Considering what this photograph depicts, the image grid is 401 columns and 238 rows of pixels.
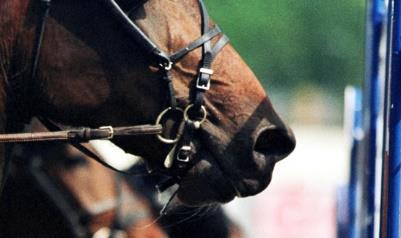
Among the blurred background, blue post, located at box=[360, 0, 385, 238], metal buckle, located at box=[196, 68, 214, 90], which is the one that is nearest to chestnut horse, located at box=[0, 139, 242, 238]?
blue post, located at box=[360, 0, 385, 238]

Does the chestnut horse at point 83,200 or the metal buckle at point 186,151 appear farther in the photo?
the chestnut horse at point 83,200

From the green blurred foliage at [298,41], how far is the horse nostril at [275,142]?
19.7 metres

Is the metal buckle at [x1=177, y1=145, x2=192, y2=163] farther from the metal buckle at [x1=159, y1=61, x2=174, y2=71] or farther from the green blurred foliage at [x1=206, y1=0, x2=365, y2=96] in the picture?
the green blurred foliage at [x1=206, y1=0, x2=365, y2=96]

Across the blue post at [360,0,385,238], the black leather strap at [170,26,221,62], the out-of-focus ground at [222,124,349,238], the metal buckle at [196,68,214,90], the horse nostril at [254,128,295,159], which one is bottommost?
the out-of-focus ground at [222,124,349,238]

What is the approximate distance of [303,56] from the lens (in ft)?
79.2

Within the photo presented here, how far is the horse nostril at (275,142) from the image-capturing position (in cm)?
367

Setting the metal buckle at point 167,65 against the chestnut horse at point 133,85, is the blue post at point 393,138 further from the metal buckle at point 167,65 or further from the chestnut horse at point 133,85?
the metal buckle at point 167,65

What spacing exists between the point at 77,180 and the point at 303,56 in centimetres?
1863

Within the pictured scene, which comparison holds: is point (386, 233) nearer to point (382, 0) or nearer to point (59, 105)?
point (59, 105)

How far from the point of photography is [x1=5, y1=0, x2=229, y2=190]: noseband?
11.9 ft

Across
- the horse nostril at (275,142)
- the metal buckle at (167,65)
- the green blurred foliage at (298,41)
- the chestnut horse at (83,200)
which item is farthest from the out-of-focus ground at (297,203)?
the green blurred foliage at (298,41)

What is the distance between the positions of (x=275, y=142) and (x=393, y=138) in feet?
1.21

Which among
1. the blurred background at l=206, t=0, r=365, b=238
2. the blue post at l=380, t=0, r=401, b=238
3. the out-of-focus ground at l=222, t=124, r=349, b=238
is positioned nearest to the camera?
the blue post at l=380, t=0, r=401, b=238

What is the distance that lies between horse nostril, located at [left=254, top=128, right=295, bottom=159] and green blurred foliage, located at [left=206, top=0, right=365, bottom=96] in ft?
64.6
